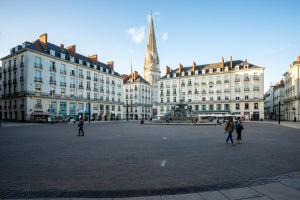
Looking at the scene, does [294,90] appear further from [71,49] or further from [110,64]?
[71,49]

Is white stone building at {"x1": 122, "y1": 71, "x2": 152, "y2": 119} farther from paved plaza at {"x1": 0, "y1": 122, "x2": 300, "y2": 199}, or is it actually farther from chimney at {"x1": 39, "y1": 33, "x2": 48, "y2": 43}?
paved plaza at {"x1": 0, "y1": 122, "x2": 300, "y2": 199}

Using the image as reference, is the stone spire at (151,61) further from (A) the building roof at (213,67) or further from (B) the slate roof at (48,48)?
(B) the slate roof at (48,48)

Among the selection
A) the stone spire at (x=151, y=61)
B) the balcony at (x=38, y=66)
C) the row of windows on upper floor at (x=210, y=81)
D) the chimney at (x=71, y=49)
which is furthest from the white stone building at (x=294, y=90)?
the balcony at (x=38, y=66)

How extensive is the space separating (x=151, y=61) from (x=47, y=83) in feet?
219

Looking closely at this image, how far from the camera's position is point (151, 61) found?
109625 mm

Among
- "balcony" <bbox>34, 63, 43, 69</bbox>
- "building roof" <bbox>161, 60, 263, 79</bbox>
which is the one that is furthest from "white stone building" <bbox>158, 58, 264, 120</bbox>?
"balcony" <bbox>34, 63, 43, 69</bbox>

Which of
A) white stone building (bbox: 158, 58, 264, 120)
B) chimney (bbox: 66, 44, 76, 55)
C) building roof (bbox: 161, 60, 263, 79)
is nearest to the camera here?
chimney (bbox: 66, 44, 76, 55)

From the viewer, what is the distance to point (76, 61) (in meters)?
59.2

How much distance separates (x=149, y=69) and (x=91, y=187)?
10484 cm

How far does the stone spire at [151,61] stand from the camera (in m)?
108

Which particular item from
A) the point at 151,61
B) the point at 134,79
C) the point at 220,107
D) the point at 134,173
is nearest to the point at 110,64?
the point at 134,79

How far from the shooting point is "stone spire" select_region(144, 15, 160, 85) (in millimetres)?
108312

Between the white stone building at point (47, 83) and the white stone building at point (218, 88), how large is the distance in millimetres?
26361

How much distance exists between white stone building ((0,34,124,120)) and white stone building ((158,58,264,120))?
26361 mm
